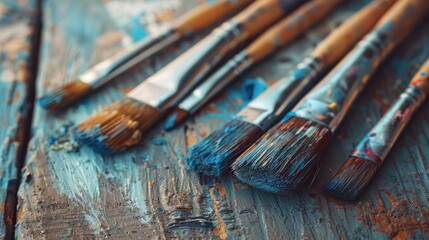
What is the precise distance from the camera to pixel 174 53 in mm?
1486

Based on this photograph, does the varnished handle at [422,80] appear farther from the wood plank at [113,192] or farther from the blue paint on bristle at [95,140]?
the blue paint on bristle at [95,140]

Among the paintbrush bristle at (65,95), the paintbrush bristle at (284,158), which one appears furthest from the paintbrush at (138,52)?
the paintbrush bristle at (284,158)

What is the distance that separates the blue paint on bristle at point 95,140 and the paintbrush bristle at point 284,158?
0.90 ft

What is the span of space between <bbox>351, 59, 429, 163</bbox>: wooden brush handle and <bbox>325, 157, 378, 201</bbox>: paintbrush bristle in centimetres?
2

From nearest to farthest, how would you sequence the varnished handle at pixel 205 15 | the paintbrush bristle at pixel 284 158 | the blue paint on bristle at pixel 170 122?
the paintbrush bristle at pixel 284 158
the blue paint on bristle at pixel 170 122
the varnished handle at pixel 205 15

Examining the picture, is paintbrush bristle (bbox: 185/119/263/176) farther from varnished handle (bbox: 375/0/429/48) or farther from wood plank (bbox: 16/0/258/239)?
varnished handle (bbox: 375/0/429/48)

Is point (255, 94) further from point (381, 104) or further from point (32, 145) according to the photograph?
point (32, 145)

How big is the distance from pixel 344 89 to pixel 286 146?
0.23 m

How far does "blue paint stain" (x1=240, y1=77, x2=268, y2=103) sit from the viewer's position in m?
1.35

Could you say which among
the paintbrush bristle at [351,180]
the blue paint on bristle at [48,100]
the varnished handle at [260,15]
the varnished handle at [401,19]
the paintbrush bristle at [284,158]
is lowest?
the paintbrush bristle at [351,180]

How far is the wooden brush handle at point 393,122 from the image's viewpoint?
3.74 ft

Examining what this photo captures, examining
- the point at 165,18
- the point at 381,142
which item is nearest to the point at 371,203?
the point at 381,142

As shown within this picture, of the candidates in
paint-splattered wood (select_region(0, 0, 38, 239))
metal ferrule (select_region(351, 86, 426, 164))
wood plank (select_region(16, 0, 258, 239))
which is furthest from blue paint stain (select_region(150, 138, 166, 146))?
metal ferrule (select_region(351, 86, 426, 164))

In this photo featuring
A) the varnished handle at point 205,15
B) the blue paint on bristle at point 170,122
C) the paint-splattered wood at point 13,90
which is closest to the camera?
the paint-splattered wood at point 13,90
